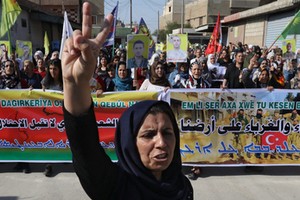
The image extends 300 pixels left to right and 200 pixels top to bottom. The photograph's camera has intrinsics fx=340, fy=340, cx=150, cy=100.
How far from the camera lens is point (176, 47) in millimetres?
8039

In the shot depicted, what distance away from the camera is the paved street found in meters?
4.04

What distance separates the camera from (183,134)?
4.57 meters

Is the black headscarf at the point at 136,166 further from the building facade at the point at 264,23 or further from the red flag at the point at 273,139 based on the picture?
the building facade at the point at 264,23

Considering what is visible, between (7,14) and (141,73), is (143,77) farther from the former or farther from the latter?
(7,14)

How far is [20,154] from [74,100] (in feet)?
12.8

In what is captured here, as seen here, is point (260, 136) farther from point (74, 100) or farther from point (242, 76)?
point (74, 100)

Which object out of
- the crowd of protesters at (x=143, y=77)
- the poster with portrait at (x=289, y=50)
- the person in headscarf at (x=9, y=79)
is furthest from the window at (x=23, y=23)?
the person in headscarf at (x=9, y=79)

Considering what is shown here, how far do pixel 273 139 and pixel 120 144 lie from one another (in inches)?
147

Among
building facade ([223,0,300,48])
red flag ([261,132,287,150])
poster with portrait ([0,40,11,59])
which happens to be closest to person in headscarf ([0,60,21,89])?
poster with portrait ([0,40,11,59])

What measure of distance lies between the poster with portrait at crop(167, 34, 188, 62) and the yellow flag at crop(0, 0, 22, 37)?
11.2ft

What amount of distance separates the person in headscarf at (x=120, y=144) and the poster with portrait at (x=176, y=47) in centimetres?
656

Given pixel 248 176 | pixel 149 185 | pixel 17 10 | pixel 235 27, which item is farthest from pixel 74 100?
pixel 235 27

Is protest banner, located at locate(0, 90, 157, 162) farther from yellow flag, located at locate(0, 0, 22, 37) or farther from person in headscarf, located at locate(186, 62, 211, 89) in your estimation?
yellow flag, located at locate(0, 0, 22, 37)

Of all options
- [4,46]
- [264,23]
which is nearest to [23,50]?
[4,46]
